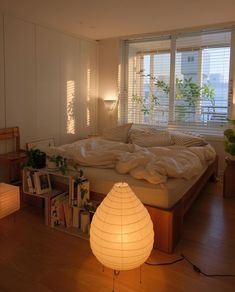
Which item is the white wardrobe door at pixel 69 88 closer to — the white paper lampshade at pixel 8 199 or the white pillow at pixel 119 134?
the white pillow at pixel 119 134

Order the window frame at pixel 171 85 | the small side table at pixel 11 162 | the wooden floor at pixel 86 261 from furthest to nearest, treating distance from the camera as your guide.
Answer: the window frame at pixel 171 85, the small side table at pixel 11 162, the wooden floor at pixel 86 261

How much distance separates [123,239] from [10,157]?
250 cm

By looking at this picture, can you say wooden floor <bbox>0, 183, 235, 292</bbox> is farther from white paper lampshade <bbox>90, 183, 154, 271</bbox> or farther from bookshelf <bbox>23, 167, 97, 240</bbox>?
white paper lampshade <bbox>90, 183, 154, 271</bbox>

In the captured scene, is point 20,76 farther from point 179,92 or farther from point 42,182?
point 179,92

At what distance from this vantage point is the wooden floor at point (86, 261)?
1.90 meters

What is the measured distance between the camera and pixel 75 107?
5215mm

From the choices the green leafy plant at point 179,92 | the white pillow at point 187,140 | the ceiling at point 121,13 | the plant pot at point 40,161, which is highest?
the ceiling at point 121,13

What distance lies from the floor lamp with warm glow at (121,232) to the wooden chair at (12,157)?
227cm

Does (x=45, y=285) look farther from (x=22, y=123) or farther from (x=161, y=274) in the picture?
(x=22, y=123)

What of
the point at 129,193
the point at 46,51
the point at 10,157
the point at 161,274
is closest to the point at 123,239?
the point at 129,193

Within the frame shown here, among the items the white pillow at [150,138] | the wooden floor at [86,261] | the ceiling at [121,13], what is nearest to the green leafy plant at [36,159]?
the wooden floor at [86,261]

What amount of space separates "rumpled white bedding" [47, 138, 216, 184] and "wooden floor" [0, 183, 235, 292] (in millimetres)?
590

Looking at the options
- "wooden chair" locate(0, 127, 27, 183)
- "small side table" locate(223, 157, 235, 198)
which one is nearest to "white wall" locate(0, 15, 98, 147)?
"wooden chair" locate(0, 127, 27, 183)

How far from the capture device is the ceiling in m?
3.43
